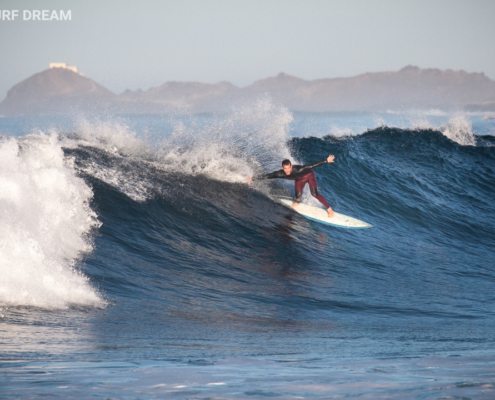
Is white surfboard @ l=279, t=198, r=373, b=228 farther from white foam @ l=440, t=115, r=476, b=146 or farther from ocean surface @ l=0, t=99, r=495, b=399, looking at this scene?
white foam @ l=440, t=115, r=476, b=146

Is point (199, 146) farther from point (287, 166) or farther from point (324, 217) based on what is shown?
point (324, 217)

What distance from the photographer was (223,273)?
6809 mm

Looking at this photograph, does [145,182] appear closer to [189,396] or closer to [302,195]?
[302,195]

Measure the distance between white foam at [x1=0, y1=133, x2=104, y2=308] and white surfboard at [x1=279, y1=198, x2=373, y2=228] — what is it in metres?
4.24

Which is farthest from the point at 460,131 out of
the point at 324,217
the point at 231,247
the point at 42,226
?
the point at 42,226

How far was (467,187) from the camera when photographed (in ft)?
47.1

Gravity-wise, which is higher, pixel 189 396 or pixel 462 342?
pixel 189 396

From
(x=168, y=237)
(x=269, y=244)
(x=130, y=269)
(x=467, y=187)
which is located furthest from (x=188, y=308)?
(x=467, y=187)

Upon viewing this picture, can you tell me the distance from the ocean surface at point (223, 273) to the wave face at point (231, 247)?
0.03m

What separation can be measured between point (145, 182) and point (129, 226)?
174 cm

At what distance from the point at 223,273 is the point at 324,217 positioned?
365cm

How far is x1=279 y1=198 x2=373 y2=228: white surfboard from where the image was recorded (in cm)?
972

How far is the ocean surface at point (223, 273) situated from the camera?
3064 millimetres

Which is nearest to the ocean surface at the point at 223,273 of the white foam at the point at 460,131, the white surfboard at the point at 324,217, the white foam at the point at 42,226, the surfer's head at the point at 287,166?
the white foam at the point at 42,226
